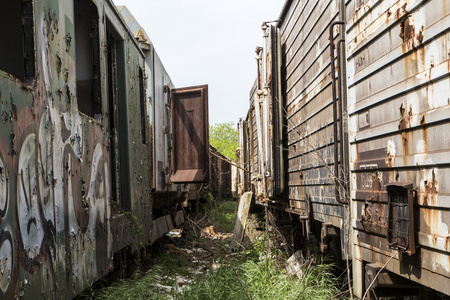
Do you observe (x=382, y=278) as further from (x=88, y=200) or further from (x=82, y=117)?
(x=82, y=117)

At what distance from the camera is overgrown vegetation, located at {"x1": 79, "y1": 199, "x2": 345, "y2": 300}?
512cm

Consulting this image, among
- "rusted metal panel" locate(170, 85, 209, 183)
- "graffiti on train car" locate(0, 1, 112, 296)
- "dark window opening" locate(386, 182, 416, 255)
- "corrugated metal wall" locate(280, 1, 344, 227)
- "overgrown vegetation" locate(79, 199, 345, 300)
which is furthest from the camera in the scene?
"rusted metal panel" locate(170, 85, 209, 183)

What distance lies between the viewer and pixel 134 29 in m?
8.44

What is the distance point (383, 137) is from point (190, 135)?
646 cm

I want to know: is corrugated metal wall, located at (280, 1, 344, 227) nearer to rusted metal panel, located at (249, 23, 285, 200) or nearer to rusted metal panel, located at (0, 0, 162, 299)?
rusted metal panel, located at (249, 23, 285, 200)

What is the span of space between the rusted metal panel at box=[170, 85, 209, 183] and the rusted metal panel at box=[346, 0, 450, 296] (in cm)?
545

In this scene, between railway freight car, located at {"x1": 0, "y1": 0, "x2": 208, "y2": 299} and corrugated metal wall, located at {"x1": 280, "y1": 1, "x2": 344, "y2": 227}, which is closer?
railway freight car, located at {"x1": 0, "y1": 0, "x2": 208, "y2": 299}

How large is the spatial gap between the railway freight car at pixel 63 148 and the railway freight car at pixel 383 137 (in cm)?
218

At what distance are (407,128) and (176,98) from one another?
7.24 metres

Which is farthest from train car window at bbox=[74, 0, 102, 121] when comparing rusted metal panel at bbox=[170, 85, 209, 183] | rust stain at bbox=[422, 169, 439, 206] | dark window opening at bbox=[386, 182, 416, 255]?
rusted metal panel at bbox=[170, 85, 209, 183]

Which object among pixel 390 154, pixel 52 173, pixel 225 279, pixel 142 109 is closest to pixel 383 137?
pixel 390 154

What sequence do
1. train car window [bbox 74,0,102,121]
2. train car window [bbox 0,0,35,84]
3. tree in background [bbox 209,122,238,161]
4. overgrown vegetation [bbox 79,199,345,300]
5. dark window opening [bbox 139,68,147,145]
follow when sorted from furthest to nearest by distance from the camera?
tree in background [bbox 209,122,238,161]
dark window opening [bbox 139,68,147,145]
overgrown vegetation [bbox 79,199,345,300]
train car window [bbox 74,0,102,121]
train car window [bbox 0,0,35,84]

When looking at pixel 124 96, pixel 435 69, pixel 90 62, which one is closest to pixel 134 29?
pixel 124 96

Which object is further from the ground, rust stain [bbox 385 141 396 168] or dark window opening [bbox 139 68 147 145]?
dark window opening [bbox 139 68 147 145]
